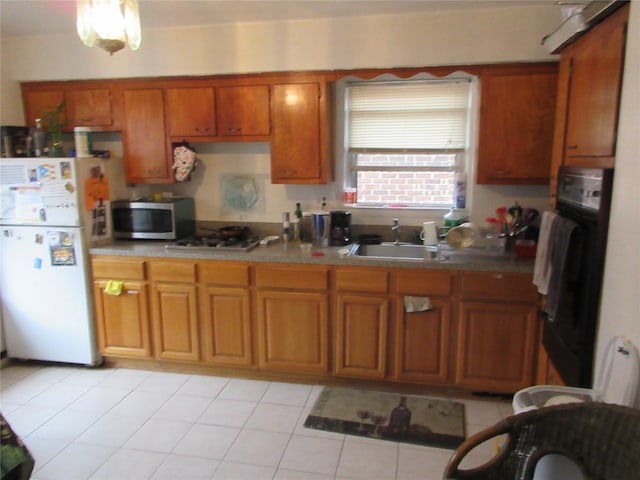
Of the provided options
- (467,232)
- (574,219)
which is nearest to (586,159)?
(574,219)

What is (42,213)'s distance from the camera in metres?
3.18

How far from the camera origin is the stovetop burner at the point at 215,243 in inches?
123

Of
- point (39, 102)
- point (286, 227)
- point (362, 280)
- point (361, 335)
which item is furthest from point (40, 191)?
point (361, 335)

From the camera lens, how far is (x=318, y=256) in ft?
9.66

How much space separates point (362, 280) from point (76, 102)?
8.30 ft

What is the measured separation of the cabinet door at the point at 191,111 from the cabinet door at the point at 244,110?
0.07 m

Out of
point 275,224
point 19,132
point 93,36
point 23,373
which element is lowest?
point 23,373

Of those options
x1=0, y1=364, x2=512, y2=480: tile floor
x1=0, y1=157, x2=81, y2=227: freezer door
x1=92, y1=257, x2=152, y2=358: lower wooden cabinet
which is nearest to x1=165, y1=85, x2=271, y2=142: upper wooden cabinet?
x1=0, y1=157, x2=81, y2=227: freezer door

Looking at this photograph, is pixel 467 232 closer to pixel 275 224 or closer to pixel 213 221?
pixel 275 224

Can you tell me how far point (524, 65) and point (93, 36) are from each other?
7.90ft

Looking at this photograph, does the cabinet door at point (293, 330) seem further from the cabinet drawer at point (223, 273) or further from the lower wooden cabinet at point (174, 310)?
the lower wooden cabinet at point (174, 310)

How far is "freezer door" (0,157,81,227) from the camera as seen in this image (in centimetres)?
311

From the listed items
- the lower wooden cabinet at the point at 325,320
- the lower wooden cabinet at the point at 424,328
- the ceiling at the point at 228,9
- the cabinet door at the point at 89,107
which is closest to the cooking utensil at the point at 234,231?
the lower wooden cabinet at the point at 325,320

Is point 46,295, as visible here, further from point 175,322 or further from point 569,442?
point 569,442
